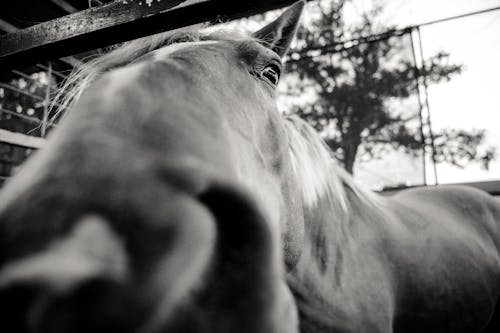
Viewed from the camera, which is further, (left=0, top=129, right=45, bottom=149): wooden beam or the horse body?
(left=0, top=129, right=45, bottom=149): wooden beam

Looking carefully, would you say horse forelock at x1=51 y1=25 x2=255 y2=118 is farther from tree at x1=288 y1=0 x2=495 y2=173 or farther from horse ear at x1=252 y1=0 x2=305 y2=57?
tree at x1=288 y1=0 x2=495 y2=173

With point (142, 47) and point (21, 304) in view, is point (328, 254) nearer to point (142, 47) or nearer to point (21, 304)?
point (142, 47)

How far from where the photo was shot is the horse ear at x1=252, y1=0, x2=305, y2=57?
4.88 ft

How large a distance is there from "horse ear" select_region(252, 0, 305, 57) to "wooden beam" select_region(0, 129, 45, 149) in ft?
7.93

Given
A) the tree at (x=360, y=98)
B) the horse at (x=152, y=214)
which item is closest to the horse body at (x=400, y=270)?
the horse at (x=152, y=214)

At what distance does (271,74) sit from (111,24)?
72cm

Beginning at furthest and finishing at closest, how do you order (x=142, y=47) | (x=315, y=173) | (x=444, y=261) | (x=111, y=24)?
(x=444, y=261) < (x=315, y=173) < (x=111, y=24) < (x=142, y=47)

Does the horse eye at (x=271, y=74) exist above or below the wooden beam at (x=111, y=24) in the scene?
below

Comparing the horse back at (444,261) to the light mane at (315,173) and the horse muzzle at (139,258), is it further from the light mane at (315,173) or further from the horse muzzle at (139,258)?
the horse muzzle at (139,258)

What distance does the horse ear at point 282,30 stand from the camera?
1.49m

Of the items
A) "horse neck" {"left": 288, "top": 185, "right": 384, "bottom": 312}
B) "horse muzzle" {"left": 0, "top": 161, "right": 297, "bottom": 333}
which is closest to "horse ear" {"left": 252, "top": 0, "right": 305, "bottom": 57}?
"horse neck" {"left": 288, "top": 185, "right": 384, "bottom": 312}

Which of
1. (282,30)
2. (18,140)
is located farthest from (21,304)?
(18,140)

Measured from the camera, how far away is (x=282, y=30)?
1539mm

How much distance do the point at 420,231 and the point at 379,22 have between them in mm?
10302
